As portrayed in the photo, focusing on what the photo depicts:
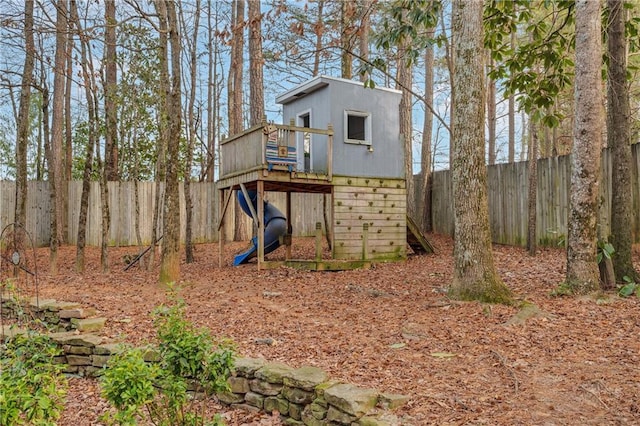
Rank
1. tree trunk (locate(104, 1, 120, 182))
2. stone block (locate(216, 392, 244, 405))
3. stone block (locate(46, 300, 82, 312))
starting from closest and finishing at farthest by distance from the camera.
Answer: stone block (locate(216, 392, 244, 405)) < stone block (locate(46, 300, 82, 312)) < tree trunk (locate(104, 1, 120, 182))

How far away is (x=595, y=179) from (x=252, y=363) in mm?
4298

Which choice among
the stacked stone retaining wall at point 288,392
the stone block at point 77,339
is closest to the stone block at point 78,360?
the stacked stone retaining wall at point 288,392

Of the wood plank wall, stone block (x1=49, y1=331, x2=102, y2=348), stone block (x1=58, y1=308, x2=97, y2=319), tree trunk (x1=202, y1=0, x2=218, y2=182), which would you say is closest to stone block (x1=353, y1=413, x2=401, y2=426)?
stone block (x1=49, y1=331, x2=102, y2=348)

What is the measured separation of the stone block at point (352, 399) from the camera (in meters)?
3.01

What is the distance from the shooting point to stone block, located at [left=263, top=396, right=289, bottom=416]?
3639 millimetres

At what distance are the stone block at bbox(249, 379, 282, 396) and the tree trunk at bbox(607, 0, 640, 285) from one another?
15.5 feet

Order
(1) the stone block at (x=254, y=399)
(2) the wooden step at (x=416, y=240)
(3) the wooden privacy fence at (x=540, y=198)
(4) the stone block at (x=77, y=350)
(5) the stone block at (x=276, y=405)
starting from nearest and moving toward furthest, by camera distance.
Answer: (5) the stone block at (x=276, y=405), (1) the stone block at (x=254, y=399), (4) the stone block at (x=77, y=350), (3) the wooden privacy fence at (x=540, y=198), (2) the wooden step at (x=416, y=240)

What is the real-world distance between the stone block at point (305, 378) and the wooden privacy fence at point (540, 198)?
7.06 m

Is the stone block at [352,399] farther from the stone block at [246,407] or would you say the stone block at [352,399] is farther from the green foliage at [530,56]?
the green foliage at [530,56]

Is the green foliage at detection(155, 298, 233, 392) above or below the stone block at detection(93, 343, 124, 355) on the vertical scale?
above

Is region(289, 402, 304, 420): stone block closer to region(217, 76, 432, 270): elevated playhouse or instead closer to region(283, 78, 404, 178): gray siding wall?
region(217, 76, 432, 270): elevated playhouse

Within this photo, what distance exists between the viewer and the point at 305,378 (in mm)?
3539

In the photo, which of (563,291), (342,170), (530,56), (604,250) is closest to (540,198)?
(530,56)

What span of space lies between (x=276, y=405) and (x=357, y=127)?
783 centimetres
